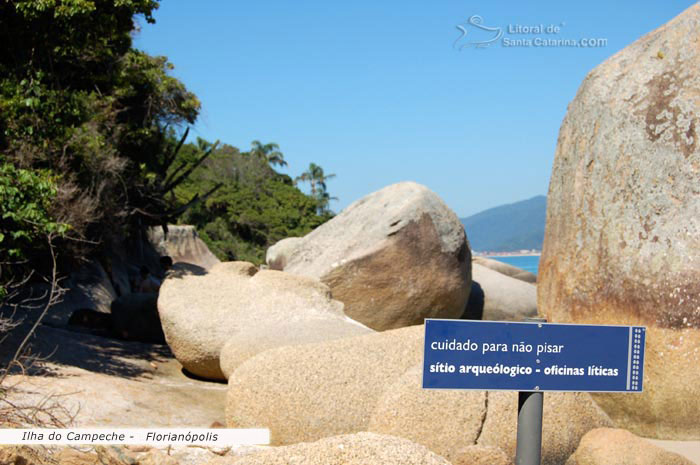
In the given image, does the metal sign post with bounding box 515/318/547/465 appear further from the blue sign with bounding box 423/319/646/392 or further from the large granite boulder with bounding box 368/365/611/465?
the large granite boulder with bounding box 368/365/611/465

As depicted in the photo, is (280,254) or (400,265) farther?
(280,254)

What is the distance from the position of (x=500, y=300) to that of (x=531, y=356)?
10.2m

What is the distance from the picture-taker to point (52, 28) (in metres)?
8.17

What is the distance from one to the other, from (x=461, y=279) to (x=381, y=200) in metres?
1.70

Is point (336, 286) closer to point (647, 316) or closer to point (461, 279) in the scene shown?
point (461, 279)


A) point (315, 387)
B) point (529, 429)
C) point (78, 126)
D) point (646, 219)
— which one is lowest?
point (315, 387)

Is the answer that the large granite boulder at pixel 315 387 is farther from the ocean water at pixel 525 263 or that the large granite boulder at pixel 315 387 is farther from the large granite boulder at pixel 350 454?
the ocean water at pixel 525 263

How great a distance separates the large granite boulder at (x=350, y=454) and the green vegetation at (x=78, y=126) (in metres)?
4.78

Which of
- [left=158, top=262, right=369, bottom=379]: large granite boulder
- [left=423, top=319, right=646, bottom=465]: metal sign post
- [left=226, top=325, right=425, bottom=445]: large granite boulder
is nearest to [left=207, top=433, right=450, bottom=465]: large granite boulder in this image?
[left=423, top=319, right=646, bottom=465]: metal sign post

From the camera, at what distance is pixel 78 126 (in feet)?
28.7

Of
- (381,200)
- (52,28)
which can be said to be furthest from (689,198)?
(52,28)

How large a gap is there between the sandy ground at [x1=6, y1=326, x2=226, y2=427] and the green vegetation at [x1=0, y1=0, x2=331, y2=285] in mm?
1152

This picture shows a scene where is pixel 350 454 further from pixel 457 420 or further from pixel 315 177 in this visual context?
pixel 315 177
